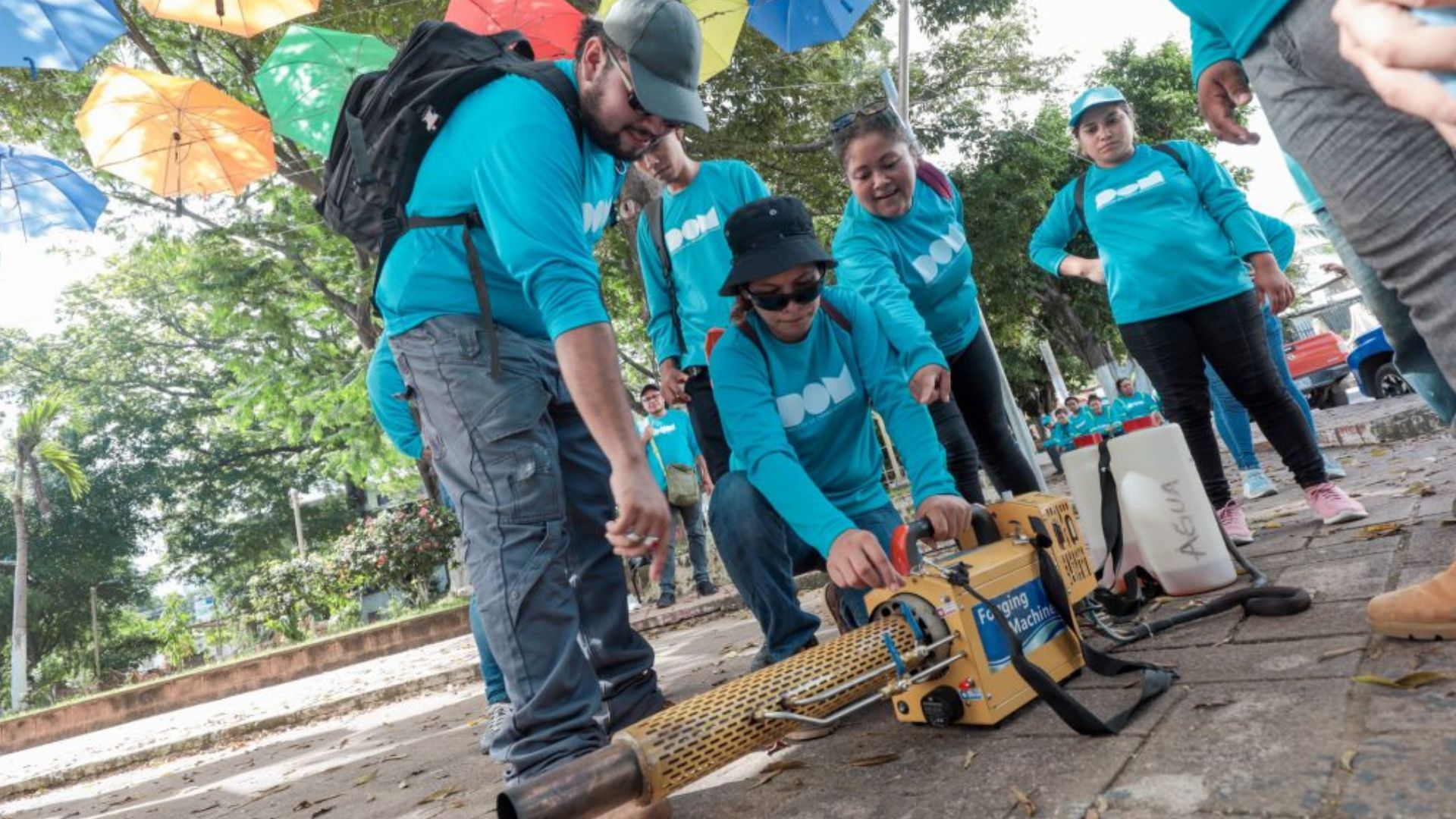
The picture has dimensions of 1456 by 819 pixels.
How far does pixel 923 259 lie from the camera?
11.3 ft

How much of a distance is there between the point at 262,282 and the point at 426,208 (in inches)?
517

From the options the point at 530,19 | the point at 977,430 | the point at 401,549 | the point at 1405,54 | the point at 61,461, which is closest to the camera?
the point at 1405,54

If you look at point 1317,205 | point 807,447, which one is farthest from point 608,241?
point 1317,205

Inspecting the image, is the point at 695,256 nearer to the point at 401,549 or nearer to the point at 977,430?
the point at 977,430

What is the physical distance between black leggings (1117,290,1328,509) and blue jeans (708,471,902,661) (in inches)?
69.2

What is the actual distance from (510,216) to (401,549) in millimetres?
12989

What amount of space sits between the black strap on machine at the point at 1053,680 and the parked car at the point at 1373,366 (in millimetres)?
10930

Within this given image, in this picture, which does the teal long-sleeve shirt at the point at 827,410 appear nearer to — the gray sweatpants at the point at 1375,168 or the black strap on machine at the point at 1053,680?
the black strap on machine at the point at 1053,680

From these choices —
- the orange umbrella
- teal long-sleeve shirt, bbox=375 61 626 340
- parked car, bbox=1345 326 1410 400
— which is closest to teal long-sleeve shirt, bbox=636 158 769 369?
teal long-sleeve shirt, bbox=375 61 626 340

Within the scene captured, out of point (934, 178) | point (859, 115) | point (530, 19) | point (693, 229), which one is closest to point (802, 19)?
point (530, 19)

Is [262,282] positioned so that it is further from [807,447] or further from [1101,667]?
[1101,667]

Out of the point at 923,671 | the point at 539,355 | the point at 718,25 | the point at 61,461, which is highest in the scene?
the point at 61,461

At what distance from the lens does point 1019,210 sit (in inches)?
637

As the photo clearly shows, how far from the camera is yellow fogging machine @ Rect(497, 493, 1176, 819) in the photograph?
4.56 feet
